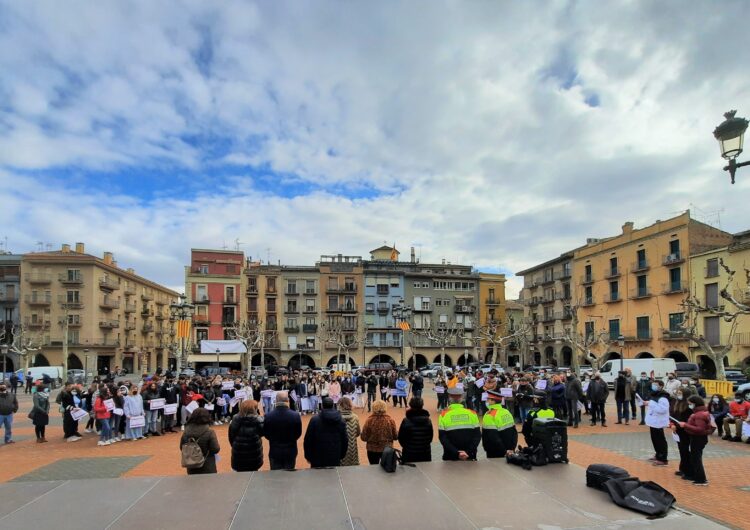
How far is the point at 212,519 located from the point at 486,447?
13.7 feet

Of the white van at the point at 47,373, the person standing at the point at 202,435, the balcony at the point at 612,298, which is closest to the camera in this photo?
the person standing at the point at 202,435

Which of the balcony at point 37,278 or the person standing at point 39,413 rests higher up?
the balcony at point 37,278

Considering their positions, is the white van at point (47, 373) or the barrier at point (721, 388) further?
the white van at point (47, 373)

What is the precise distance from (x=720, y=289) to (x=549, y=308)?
23.4 meters

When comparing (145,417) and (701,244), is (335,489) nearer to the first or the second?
(145,417)

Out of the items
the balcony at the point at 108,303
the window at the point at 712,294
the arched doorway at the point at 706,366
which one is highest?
the balcony at the point at 108,303

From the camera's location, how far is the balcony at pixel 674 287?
4150cm

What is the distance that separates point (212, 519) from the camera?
5.34 metres

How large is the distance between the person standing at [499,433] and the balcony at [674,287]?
40017 mm

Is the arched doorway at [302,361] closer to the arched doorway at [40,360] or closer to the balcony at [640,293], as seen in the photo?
the arched doorway at [40,360]

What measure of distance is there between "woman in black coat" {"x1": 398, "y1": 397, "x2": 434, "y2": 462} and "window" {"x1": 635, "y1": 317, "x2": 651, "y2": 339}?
44.0 metres

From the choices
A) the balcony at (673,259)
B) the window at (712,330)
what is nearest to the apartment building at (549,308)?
the balcony at (673,259)

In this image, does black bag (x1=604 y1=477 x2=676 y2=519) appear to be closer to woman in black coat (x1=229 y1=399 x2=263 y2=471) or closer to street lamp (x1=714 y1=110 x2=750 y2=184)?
woman in black coat (x1=229 y1=399 x2=263 y2=471)

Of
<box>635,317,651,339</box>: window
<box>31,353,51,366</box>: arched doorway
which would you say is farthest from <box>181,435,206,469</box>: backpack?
<box>31,353,51,366</box>: arched doorway
